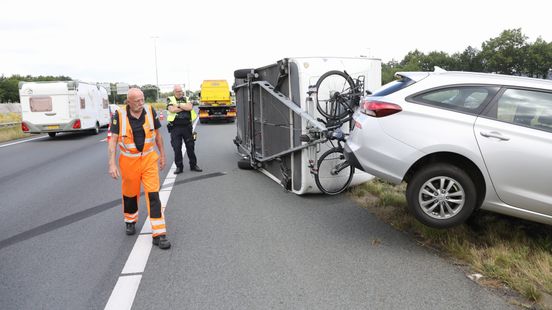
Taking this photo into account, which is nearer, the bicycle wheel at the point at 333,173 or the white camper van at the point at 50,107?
the bicycle wheel at the point at 333,173

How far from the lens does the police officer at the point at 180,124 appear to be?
9188 millimetres

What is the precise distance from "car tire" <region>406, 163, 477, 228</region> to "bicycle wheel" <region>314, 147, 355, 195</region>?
82.5 inches

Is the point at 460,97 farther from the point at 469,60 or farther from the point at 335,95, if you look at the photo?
the point at 469,60

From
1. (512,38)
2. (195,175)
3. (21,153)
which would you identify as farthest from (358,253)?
(512,38)

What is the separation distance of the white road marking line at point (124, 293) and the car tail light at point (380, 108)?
2.80 metres

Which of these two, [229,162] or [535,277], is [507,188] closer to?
[535,277]

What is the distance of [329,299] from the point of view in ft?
11.3

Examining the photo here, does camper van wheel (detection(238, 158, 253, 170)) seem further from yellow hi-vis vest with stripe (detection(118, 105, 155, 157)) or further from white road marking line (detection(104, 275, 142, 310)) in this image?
white road marking line (detection(104, 275, 142, 310))

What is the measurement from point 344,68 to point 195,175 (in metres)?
3.91

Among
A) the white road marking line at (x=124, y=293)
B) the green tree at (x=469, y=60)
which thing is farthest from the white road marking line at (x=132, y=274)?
the green tree at (x=469, y=60)

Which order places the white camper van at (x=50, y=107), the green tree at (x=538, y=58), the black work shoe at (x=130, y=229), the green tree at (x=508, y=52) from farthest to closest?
the green tree at (x=508, y=52) → the green tree at (x=538, y=58) → the white camper van at (x=50, y=107) → the black work shoe at (x=130, y=229)

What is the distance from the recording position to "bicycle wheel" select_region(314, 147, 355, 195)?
6.53 meters

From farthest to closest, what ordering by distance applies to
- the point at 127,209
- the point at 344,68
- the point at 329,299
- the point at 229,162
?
the point at 229,162, the point at 344,68, the point at 127,209, the point at 329,299

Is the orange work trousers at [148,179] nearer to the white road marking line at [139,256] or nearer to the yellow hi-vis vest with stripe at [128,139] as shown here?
the yellow hi-vis vest with stripe at [128,139]
